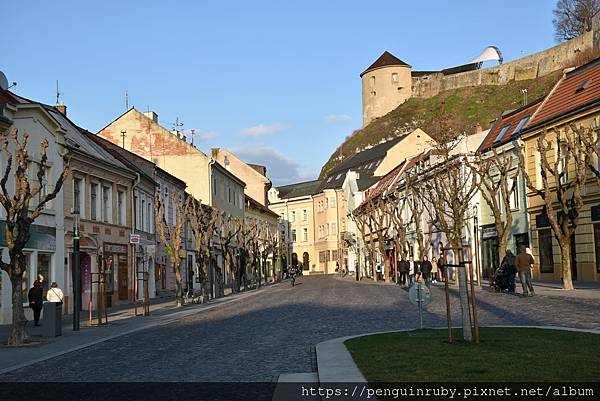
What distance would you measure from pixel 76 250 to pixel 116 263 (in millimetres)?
15946

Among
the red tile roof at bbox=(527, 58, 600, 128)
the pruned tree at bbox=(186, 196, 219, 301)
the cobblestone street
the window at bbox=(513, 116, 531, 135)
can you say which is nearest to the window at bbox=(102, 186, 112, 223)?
the pruned tree at bbox=(186, 196, 219, 301)

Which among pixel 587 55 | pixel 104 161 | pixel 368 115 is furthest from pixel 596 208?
pixel 368 115

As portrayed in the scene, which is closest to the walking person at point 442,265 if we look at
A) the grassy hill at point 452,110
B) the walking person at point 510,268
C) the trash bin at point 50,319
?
the walking person at point 510,268

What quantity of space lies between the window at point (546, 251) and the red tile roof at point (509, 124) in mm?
5597

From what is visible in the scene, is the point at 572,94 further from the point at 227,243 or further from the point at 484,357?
the point at 484,357

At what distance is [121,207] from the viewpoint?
38875 mm

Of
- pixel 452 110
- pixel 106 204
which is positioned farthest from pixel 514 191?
pixel 452 110

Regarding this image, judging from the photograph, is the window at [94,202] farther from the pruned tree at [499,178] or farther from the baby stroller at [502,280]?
the baby stroller at [502,280]

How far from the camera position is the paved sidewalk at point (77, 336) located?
51.4 ft

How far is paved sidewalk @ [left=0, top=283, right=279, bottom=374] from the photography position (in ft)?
51.4

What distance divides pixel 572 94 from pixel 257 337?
2636 centimetres

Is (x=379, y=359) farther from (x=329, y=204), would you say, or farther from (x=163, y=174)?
(x=329, y=204)

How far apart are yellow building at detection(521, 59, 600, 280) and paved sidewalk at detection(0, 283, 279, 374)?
17192 millimetres

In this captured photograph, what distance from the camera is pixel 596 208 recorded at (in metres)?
34.2
